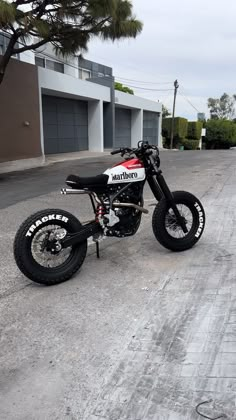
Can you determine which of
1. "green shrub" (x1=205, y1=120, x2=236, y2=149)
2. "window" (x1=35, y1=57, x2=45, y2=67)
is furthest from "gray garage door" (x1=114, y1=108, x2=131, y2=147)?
"green shrub" (x1=205, y1=120, x2=236, y2=149)

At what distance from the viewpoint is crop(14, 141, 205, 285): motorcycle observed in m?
3.62

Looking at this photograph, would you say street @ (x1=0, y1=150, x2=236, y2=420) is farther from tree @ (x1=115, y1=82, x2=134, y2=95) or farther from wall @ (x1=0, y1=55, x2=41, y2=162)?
tree @ (x1=115, y1=82, x2=134, y2=95)

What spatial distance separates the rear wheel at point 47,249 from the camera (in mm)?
3529

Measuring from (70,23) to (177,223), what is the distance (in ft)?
29.5

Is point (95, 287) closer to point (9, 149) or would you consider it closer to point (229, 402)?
point (229, 402)

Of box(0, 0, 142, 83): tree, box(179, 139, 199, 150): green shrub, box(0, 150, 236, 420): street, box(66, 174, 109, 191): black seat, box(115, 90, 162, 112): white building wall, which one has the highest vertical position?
box(0, 0, 142, 83): tree

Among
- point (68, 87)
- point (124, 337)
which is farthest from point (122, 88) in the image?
point (124, 337)

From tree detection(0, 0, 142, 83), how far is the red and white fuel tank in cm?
628

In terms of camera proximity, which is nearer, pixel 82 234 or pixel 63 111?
pixel 82 234

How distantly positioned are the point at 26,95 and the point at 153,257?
40.7ft

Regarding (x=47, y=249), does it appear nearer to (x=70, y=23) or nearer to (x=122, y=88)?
(x=70, y=23)

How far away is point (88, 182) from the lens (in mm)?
3961

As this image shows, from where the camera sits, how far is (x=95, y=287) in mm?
3691

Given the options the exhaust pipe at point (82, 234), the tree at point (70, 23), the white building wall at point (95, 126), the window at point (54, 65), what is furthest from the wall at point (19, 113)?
the exhaust pipe at point (82, 234)
